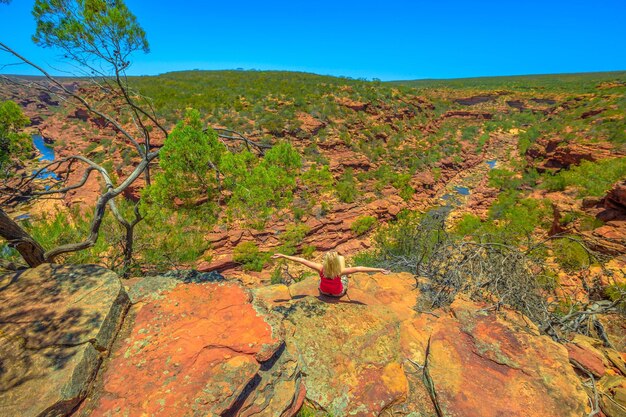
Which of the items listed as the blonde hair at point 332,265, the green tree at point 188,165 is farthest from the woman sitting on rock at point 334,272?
the green tree at point 188,165

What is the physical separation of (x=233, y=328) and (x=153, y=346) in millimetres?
950

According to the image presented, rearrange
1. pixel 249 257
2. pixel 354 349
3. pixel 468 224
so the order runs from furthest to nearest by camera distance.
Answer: pixel 468 224 → pixel 249 257 → pixel 354 349

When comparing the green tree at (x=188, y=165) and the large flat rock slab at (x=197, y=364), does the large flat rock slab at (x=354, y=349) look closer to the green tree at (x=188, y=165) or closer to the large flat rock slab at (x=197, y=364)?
the large flat rock slab at (x=197, y=364)

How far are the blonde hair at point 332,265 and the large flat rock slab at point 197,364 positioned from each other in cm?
146

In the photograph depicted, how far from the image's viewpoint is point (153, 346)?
10.9ft

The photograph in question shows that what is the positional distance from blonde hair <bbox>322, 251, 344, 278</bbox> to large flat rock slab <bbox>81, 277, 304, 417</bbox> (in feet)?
4.80

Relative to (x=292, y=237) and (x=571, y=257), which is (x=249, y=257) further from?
(x=571, y=257)

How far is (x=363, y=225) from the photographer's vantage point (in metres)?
14.9

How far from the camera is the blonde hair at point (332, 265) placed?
186 inches

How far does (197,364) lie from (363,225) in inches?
493

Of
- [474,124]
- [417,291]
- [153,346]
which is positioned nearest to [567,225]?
[417,291]

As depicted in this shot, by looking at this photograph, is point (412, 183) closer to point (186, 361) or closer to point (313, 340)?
point (313, 340)

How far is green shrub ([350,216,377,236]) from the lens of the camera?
14.7 meters

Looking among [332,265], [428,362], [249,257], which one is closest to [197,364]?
[332,265]
